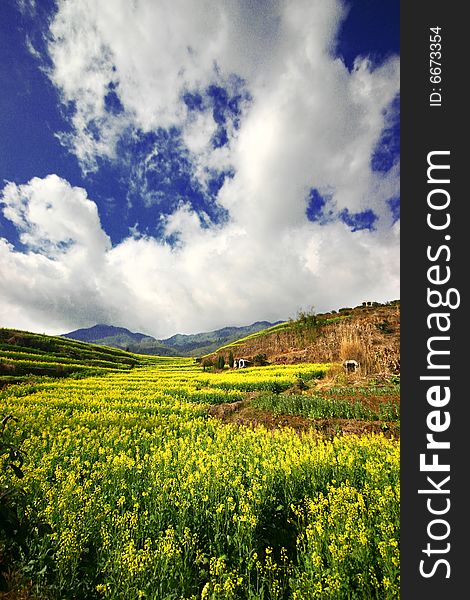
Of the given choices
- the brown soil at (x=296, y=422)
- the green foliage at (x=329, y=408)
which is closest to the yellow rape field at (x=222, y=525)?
the brown soil at (x=296, y=422)

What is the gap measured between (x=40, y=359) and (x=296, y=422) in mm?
34744

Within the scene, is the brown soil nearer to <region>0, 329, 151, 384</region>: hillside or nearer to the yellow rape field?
the yellow rape field

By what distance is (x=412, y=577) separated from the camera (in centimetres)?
233

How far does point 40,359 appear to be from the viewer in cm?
3456

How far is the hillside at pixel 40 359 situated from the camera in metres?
26.9

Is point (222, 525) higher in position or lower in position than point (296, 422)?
lower

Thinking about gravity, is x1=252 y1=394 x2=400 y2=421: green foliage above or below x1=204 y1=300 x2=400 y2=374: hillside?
below

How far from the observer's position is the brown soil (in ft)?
29.0

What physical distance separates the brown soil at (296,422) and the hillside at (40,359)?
59.1 ft

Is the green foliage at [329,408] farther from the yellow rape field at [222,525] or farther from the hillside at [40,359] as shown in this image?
the hillside at [40,359]

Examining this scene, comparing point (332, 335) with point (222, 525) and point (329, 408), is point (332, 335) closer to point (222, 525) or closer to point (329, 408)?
point (329, 408)

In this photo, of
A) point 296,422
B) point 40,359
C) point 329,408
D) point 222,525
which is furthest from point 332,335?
point 222,525

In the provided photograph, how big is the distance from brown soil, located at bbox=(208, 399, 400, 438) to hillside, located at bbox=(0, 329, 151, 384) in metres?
18.0

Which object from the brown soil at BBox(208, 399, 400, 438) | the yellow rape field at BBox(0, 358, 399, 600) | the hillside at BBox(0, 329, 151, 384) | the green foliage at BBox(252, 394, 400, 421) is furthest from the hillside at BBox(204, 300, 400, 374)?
the yellow rape field at BBox(0, 358, 399, 600)
